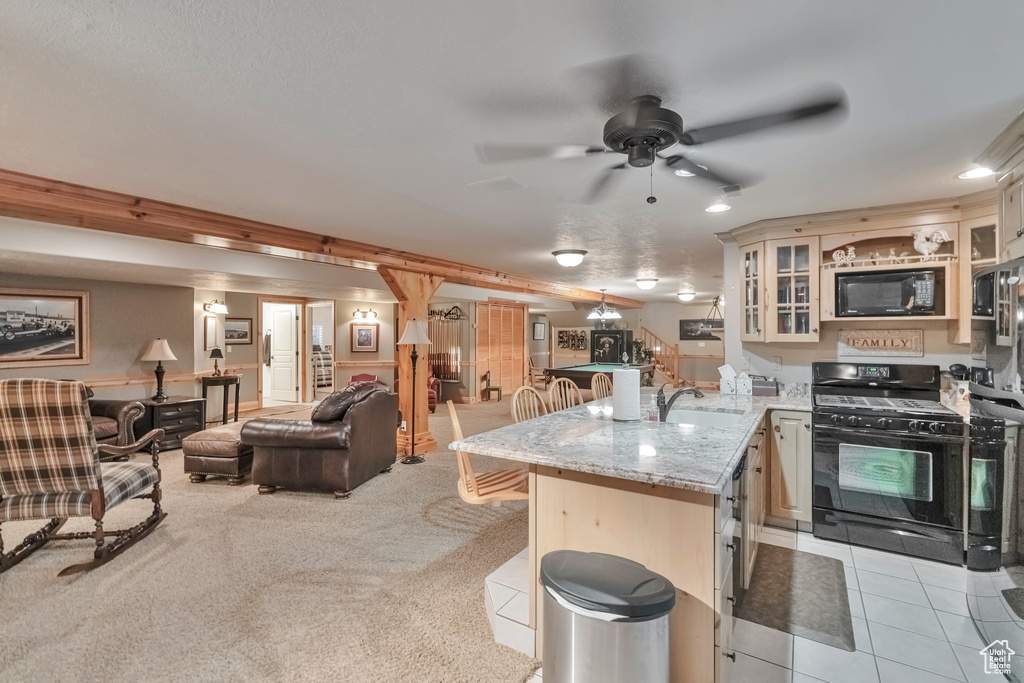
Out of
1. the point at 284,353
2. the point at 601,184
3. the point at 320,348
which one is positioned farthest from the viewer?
the point at 320,348

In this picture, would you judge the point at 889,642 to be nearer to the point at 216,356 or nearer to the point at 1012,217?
the point at 1012,217

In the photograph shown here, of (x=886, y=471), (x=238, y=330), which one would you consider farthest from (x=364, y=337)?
(x=886, y=471)

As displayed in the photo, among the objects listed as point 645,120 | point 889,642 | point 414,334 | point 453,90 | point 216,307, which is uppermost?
point 453,90

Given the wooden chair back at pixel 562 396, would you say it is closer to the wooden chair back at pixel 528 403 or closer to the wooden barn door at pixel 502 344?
the wooden chair back at pixel 528 403

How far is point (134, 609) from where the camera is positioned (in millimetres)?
2447

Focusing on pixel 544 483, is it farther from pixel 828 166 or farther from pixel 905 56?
pixel 828 166

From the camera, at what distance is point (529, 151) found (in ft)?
7.06

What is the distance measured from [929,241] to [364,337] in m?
8.90

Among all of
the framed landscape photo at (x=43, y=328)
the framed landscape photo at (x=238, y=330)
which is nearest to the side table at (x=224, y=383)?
the framed landscape photo at (x=238, y=330)

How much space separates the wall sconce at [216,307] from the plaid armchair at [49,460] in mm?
5121

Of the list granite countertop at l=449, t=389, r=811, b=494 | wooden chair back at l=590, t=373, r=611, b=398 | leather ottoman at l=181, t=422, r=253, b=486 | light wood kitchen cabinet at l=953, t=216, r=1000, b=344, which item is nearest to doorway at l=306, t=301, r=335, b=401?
leather ottoman at l=181, t=422, r=253, b=486

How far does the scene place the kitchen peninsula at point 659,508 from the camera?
5.59 feet

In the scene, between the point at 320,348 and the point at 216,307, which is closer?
the point at 216,307

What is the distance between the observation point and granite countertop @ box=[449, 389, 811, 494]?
67.1 inches
